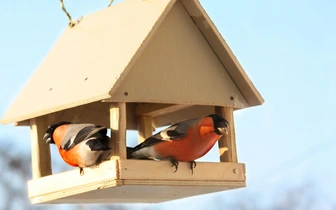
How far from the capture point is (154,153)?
13.2 ft

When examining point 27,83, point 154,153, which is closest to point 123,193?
point 154,153

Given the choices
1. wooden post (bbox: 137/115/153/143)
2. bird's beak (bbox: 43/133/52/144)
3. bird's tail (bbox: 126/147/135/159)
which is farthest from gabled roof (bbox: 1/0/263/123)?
wooden post (bbox: 137/115/153/143)

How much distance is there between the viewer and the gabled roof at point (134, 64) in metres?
4.02

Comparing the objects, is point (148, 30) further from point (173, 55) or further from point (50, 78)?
point (50, 78)

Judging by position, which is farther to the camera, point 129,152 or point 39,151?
point 39,151

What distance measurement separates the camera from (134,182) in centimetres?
389

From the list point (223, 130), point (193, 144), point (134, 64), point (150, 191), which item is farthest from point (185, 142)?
point (134, 64)

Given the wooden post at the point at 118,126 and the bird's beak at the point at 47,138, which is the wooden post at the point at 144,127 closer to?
the bird's beak at the point at 47,138

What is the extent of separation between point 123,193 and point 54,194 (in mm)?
334

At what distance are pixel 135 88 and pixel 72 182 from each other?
531 millimetres

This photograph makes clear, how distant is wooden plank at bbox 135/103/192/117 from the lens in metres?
4.63

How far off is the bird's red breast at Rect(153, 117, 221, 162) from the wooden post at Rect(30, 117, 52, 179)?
724 millimetres

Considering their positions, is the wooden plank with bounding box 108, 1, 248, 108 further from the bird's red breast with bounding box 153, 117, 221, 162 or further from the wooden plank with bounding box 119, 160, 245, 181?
the wooden plank with bounding box 119, 160, 245, 181

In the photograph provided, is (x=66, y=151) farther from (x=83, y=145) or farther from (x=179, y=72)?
(x=179, y=72)
